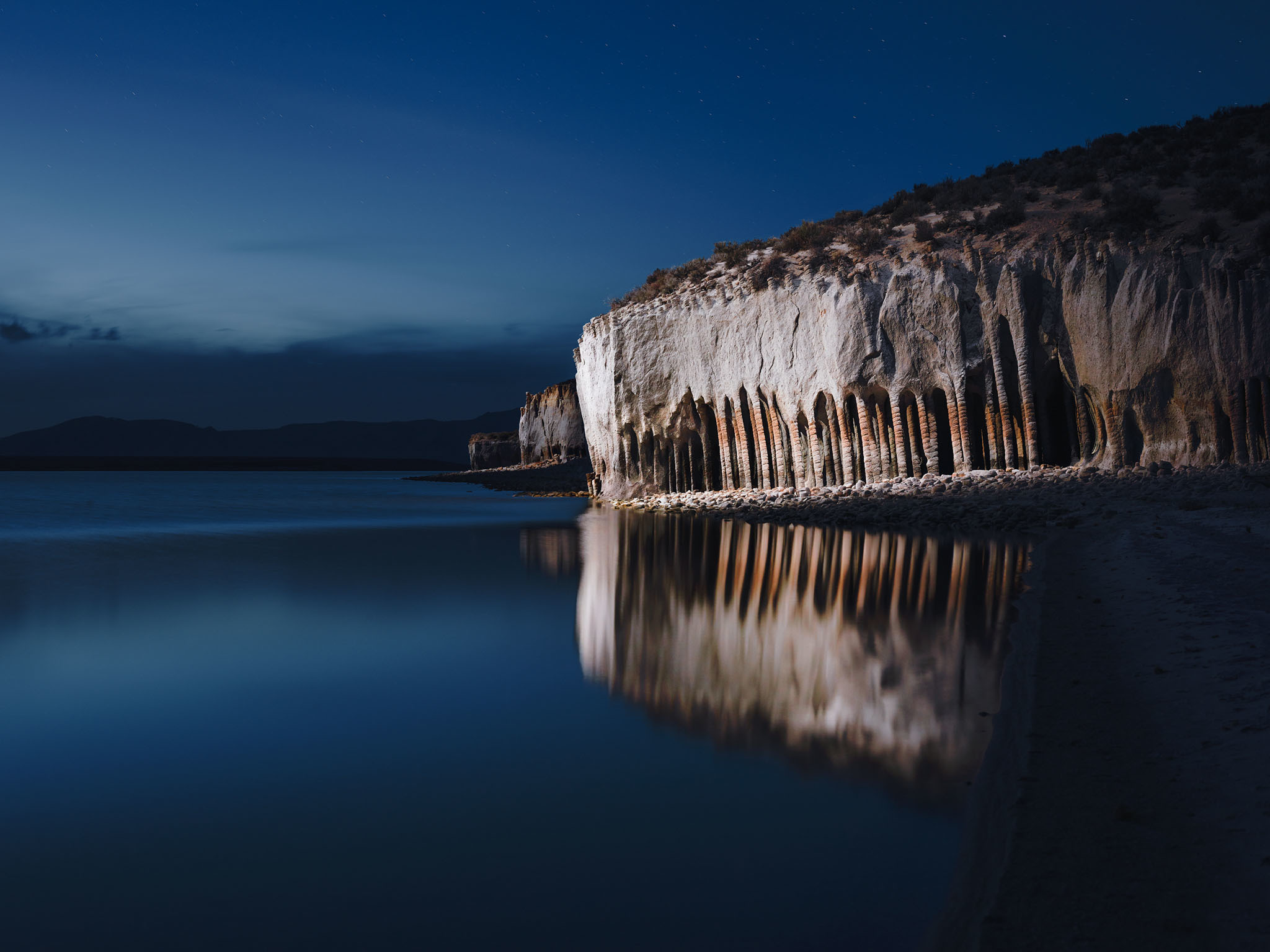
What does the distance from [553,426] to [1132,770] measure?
68.6m

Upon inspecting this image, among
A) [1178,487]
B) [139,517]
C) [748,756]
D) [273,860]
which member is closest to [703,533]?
[1178,487]

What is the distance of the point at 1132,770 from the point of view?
3.71 m

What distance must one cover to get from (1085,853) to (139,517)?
34.1 meters

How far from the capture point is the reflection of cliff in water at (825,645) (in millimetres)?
4840

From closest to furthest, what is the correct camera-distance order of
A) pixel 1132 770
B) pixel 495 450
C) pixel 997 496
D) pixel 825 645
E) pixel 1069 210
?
pixel 1132 770
pixel 825 645
pixel 997 496
pixel 1069 210
pixel 495 450

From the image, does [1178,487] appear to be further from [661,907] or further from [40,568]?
[40,568]

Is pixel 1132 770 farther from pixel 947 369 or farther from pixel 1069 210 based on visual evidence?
pixel 1069 210

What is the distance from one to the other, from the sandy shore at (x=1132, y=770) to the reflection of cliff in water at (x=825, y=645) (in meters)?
0.37

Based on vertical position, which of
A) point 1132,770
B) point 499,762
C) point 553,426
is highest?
point 553,426

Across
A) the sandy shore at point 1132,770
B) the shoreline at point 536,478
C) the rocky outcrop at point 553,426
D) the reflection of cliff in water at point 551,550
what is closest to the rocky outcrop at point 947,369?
the reflection of cliff in water at point 551,550

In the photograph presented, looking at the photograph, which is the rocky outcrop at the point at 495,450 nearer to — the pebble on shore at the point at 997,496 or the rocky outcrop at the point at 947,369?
the rocky outcrop at the point at 947,369

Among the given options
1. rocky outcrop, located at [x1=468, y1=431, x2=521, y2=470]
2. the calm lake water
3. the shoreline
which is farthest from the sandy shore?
rocky outcrop, located at [x1=468, y1=431, x2=521, y2=470]

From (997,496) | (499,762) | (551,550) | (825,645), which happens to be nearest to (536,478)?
(551,550)

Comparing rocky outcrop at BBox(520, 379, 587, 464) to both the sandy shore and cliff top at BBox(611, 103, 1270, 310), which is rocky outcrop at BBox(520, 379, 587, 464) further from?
the sandy shore
